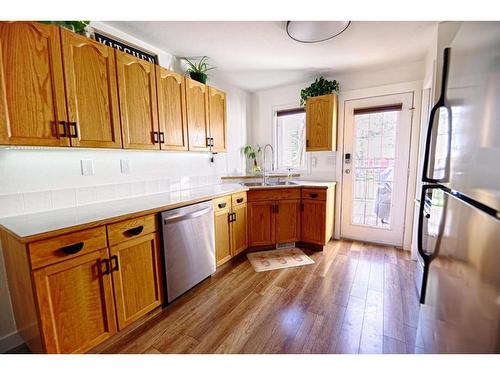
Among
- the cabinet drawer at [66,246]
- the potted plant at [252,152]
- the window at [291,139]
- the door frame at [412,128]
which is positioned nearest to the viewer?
the cabinet drawer at [66,246]

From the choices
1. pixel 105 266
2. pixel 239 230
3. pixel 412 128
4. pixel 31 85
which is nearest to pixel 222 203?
pixel 239 230

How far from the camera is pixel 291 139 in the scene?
3.57 metres

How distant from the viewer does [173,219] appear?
1.75 meters

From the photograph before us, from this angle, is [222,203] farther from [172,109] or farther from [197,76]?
[197,76]

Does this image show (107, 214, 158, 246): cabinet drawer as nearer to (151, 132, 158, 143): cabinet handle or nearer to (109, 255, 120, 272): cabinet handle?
(109, 255, 120, 272): cabinet handle

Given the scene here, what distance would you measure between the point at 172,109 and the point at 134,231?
1.20 m

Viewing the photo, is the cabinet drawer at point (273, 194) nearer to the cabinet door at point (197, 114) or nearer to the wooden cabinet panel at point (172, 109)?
the cabinet door at point (197, 114)

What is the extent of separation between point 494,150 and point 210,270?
2.13 metres

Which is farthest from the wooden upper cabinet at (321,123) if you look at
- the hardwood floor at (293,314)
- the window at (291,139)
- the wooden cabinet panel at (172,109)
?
the wooden cabinet panel at (172,109)

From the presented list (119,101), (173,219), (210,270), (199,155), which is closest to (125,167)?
(119,101)

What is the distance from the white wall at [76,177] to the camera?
4.67ft

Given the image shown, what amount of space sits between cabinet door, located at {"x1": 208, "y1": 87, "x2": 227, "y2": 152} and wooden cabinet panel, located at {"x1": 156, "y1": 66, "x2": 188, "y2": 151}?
409 millimetres

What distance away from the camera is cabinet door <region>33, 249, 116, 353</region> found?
1.13m

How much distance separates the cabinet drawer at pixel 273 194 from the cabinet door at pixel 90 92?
5.10 ft
